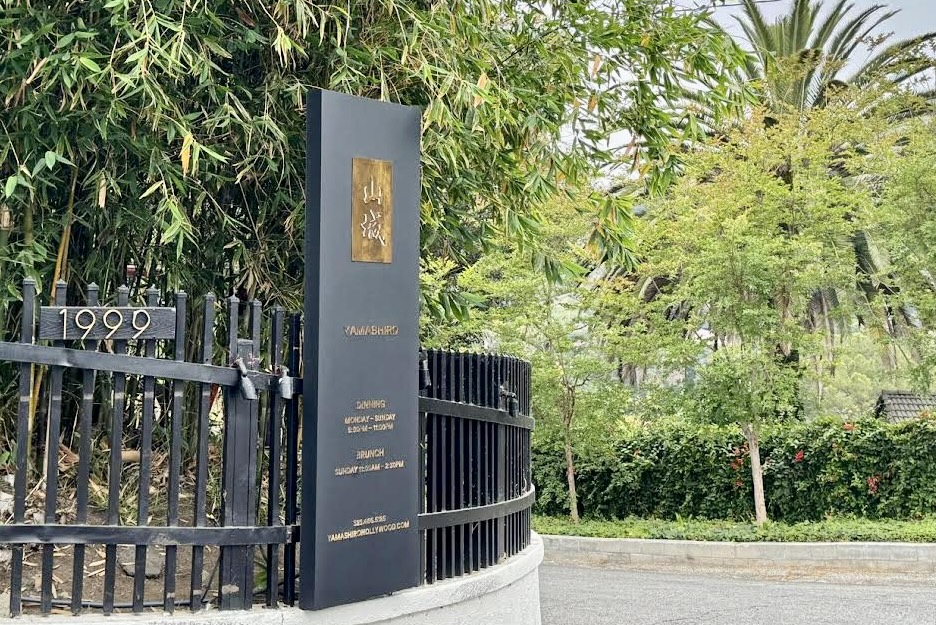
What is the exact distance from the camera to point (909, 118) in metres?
18.9

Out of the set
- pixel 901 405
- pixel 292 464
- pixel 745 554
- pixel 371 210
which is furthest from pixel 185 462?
pixel 901 405

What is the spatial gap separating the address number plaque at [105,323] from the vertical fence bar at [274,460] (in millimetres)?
520

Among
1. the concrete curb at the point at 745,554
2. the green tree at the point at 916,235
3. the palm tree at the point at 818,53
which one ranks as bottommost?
the concrete curb at the point at 745,554

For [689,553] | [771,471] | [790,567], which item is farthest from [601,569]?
[771,471]

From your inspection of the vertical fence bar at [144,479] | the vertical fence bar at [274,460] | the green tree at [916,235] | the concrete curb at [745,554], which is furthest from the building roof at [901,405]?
the vertical fence bar at [144,479]

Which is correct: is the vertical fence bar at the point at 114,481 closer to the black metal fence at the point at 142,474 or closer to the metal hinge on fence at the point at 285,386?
the black metal fence at the point at 142,474

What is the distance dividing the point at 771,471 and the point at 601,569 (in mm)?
3438

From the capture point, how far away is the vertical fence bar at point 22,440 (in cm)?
337

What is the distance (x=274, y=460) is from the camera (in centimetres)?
402

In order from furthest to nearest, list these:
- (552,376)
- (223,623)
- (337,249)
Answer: (552,376)
(337,249)
(223,623)

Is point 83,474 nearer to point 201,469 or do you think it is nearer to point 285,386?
point 201,469

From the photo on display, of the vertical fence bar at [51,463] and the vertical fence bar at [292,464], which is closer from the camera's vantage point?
the vertical fence bar at [51,463]

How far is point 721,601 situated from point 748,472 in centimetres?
523

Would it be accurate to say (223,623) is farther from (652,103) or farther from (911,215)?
(911,215)
